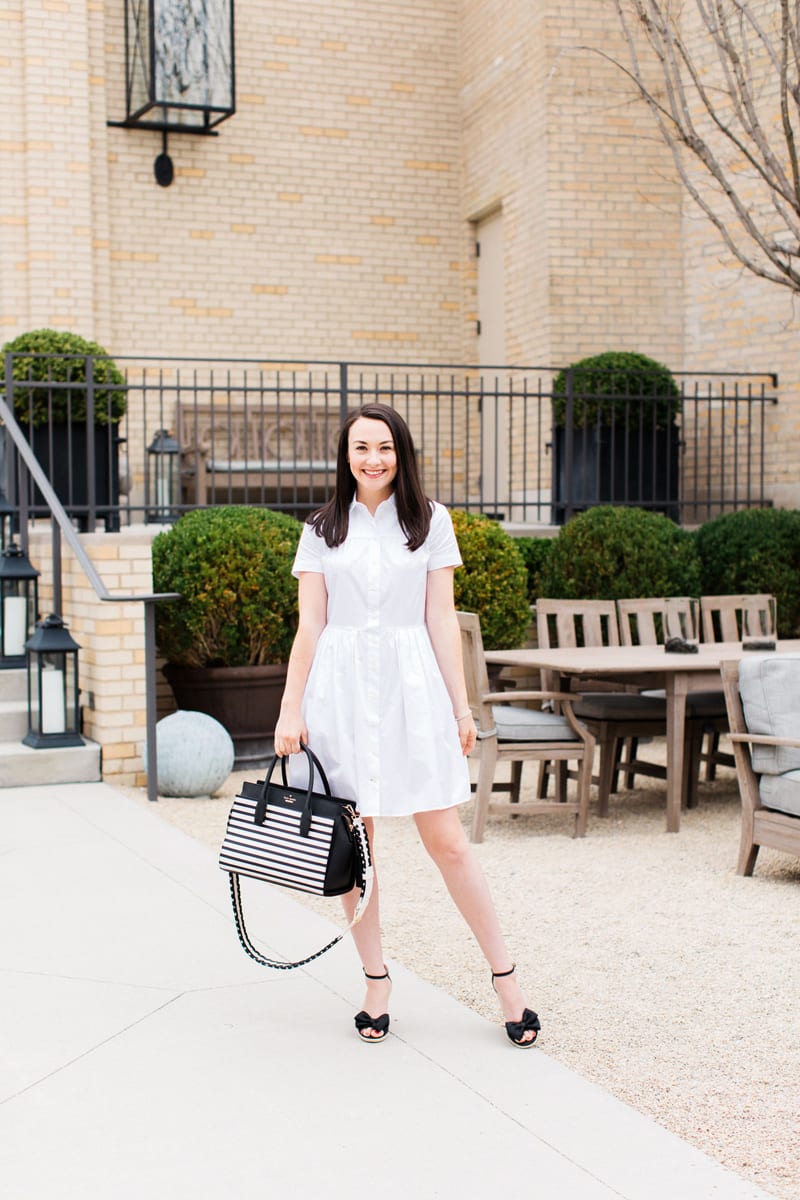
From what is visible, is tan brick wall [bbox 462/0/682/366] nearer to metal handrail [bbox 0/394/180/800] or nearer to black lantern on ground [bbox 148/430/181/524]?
black lantern on ground [bbox 148/430/181/524]

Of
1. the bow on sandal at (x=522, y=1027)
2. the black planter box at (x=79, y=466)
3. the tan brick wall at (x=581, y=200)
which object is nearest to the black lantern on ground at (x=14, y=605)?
the black planter box at (x=79, y=466)

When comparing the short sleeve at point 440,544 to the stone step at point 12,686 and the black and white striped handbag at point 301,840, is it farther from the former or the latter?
the stone step at point 12,686

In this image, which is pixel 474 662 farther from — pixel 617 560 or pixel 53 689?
pixel 617 560

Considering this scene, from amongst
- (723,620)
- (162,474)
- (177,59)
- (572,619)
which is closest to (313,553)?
(572,619)

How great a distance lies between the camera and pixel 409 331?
14.2 meters

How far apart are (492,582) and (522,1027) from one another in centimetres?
580

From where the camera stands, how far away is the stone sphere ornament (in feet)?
24.1

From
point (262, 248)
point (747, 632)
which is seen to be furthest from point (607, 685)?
point (262, 248)

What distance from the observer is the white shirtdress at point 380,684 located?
348 cm

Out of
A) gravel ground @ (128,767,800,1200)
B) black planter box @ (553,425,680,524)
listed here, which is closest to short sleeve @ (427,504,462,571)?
gravel ground @ (128,767,800,1200)

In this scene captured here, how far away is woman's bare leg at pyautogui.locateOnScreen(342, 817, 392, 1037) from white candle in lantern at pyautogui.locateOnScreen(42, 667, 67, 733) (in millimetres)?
4083

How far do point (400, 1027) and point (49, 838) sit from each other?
9.19 feet

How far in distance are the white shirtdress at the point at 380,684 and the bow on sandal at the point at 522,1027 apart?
0.48m

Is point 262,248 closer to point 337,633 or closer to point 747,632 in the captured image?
point 747,632
